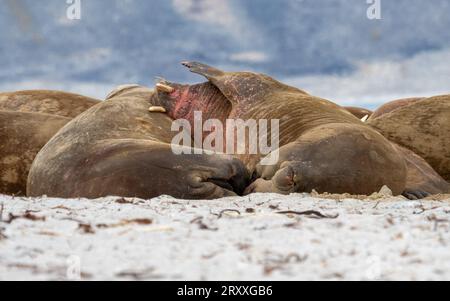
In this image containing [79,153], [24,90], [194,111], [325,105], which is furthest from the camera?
[24,90]

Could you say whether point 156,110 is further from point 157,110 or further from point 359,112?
point 359,112

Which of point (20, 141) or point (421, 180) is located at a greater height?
point (20, 141)

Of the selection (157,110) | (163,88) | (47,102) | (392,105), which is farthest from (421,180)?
(47,102)

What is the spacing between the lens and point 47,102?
34.4 feet

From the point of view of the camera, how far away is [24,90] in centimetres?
1117

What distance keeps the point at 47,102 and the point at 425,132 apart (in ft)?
18.2

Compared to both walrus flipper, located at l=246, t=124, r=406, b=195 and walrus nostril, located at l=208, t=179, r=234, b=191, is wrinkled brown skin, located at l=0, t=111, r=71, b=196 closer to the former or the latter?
walrus nostril, located at l=208, t=179, r=234, b=191

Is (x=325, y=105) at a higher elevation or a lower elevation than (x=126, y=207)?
higher

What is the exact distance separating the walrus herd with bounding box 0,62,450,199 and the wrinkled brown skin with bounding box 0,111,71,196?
1 cm

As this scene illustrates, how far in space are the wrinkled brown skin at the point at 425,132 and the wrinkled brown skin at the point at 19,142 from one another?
398 cm

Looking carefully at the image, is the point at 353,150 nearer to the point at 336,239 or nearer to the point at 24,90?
the point at 336,239

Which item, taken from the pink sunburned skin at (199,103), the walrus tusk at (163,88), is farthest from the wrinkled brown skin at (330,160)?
the walrus tusk at (163,88)
